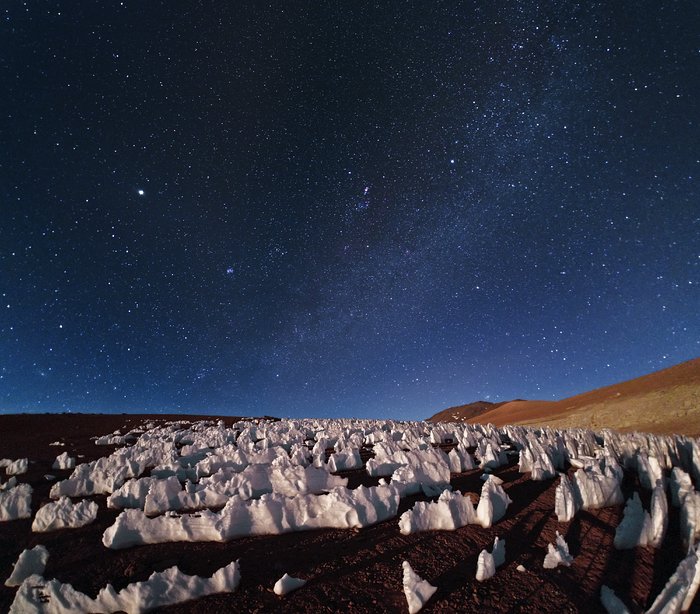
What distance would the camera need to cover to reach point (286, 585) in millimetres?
3508

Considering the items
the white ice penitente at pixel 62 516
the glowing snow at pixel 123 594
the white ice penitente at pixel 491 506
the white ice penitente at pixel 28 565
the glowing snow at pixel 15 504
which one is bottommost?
the white ice penitente at pixel 491 506

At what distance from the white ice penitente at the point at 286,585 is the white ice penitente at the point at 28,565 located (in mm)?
2650

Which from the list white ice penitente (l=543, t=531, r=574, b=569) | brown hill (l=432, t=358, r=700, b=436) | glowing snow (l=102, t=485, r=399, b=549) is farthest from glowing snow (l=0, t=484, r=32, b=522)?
brown hill (l=432, t=358, r=700, b=436)

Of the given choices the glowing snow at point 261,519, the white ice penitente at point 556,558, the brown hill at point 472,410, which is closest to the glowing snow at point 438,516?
the glowing snow at point 261,519

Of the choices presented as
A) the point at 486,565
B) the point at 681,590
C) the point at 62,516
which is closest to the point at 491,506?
the point at 486,565

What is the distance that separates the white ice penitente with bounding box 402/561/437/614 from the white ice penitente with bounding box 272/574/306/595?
1046mm

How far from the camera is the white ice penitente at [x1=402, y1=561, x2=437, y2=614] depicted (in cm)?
320

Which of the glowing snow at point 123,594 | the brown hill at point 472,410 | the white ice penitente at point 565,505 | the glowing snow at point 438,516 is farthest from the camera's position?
the brown hill at point 472,410

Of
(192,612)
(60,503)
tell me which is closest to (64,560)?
(60,503)

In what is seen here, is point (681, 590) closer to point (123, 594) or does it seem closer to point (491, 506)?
point (491, 506)

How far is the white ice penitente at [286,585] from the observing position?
3471 mm

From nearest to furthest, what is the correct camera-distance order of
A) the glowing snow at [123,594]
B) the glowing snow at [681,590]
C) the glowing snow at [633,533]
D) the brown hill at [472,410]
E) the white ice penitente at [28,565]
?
the glowing snow at [681,590] → the glowing snow at [123,594] → the white ice penitente at [28,565] → the glowing snow at [633,533] → the brown hill at [472,410]

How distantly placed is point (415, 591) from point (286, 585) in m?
1.24

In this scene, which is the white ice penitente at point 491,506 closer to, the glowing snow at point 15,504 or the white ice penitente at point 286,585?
the white ice penitente at point 286,585
